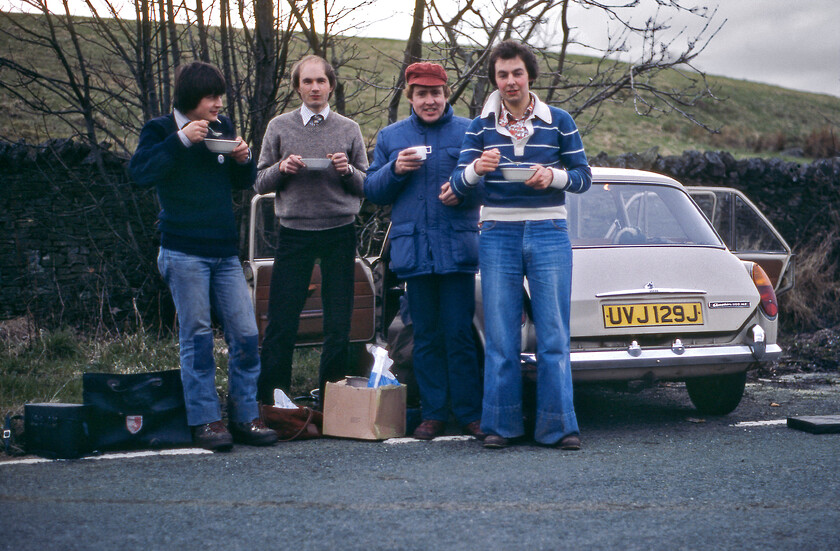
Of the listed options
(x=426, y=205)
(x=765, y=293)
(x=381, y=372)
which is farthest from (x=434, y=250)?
(x=765, y=293)

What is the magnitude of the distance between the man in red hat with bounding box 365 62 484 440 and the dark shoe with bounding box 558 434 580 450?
519 millimetres

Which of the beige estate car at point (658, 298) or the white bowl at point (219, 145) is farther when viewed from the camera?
the beige estate car at point (658, 298)

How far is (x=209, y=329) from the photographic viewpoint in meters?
4.68

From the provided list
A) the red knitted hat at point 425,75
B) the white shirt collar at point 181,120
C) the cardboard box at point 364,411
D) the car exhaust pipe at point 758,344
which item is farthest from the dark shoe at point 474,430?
the white shirt collar at point 181,120

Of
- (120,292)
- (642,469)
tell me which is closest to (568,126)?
(642,469)

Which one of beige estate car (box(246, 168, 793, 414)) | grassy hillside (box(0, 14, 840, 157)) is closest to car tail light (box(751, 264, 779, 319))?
beige estate car (box(246, 168, 793, 414))

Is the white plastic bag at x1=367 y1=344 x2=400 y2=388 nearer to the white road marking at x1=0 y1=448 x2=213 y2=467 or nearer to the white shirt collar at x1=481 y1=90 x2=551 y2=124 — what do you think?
the white road marking at x1=0 y1=448 x2=213 y2=467

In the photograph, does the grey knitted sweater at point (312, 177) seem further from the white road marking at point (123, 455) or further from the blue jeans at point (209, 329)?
the white road marking at point (123, 455)

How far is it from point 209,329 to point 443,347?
1.36 metres

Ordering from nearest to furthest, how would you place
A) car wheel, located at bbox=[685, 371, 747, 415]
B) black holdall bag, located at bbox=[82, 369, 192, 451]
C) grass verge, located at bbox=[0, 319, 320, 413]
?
black holdall bag, located at bbox=[82, 369, 192, 451], car wheel, located at bbox=[685, 371, 747, 415], grass verge, located at bbox=[0, 319, 320, 413]

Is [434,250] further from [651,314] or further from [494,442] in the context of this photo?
[651,314]

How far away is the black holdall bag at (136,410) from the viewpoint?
450cm

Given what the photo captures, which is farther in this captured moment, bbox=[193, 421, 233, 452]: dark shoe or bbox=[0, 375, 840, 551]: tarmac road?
bbox=[193, 421, 233, 452]: dark shoe

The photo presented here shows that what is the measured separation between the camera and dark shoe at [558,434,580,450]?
4.56 m
